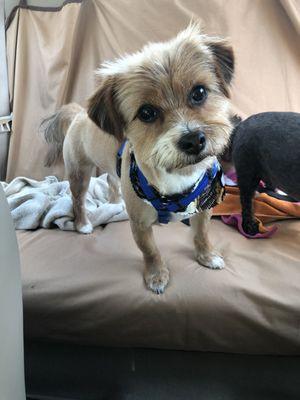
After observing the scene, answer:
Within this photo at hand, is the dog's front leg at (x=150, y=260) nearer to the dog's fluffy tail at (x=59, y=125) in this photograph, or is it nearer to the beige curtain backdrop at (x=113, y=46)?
the dog's fluffy tail at (x=59, y=125)

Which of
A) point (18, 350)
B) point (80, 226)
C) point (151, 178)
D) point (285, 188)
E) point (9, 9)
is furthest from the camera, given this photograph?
point (9, 9)

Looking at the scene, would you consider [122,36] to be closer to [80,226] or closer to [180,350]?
[80,226]

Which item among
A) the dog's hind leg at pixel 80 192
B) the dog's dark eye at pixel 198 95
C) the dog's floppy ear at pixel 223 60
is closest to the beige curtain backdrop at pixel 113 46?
the dog's hind leg at pixel 80 192

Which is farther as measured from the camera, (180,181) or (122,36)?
(122,36)

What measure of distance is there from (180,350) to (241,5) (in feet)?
5.18

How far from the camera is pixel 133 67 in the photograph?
1173 millimetres

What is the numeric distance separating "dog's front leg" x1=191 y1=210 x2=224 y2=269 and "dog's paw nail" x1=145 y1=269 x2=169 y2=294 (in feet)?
0.52

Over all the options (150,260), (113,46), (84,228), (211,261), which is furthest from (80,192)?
(113,46)

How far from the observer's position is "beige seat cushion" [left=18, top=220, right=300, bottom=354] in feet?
4.22

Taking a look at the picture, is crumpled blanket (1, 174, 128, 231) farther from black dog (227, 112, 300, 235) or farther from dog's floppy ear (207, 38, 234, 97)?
dog's floppy ear (207, 38, 234, 97)

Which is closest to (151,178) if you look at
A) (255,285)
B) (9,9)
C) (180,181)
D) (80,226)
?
(180,181)

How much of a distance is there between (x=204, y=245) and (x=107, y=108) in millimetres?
585

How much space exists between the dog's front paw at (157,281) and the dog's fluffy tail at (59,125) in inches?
34.0

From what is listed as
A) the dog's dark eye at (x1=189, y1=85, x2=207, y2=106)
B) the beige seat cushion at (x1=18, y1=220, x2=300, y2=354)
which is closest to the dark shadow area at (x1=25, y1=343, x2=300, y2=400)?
the beige seat cushion at (x1=18, y1=220, x2=300, y2=354)
